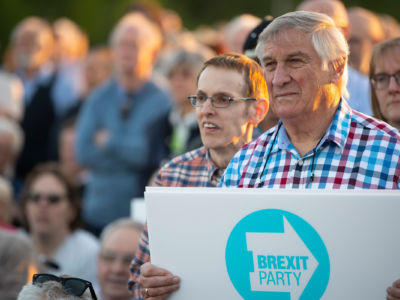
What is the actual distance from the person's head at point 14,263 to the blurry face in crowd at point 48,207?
1660 mm

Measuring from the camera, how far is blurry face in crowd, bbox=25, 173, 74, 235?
6.27 m

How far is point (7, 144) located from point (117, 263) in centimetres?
282

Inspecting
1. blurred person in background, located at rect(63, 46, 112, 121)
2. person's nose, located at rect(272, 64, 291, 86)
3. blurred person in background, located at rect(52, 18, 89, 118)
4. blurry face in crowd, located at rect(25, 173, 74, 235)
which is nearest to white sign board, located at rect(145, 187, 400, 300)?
person's nose, located at rect(272, 64, 291, 86)

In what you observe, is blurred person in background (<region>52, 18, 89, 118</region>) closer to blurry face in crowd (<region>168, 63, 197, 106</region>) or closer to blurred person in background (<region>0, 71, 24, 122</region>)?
blurred person in background (<region>0, 71, 24, 122</region>)

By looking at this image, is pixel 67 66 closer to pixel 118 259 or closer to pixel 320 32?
pixel 118 259

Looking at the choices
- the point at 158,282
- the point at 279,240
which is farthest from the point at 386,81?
the point at 158,282

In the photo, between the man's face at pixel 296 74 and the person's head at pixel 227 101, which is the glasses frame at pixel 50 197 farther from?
the man's face at pixel 296 74

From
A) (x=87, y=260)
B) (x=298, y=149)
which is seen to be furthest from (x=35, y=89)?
(x=298, y=149)

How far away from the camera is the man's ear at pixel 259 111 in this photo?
12.9 ft

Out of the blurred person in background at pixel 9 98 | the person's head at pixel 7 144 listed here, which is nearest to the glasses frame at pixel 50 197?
the person's head at pixel 7 144

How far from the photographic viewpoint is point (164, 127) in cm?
698

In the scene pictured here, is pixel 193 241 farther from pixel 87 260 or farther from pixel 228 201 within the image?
pixel 87 260

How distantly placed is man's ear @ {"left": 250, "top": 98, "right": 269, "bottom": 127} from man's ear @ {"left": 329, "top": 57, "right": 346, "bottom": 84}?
69cm

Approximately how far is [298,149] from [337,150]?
176 millimetres
